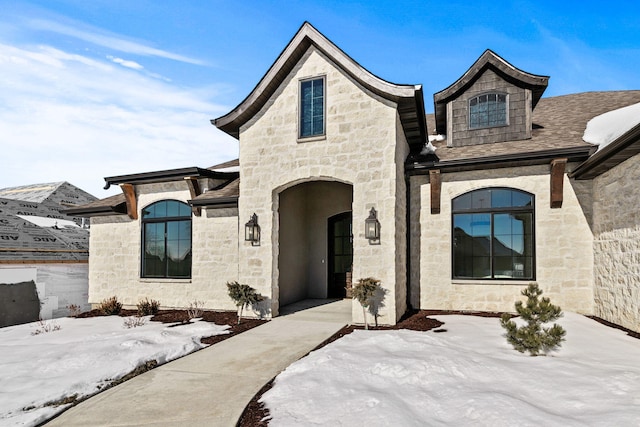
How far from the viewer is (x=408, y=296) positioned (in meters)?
10.6

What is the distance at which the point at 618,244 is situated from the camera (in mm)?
8141

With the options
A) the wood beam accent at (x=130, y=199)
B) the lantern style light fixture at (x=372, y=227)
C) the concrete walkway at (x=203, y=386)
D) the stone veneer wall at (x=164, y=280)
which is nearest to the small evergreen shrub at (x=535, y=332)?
the lantern style light fixture at (x=372, y=227)

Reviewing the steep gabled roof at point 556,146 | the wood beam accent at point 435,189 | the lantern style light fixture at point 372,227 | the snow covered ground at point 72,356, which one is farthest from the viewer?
the wood beam accent at point 435,189

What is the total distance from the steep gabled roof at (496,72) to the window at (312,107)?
14.2 ft

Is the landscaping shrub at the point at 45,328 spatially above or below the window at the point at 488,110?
below

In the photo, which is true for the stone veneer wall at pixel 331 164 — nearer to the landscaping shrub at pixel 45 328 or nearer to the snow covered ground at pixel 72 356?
the snow covered ground at pixel 72 356

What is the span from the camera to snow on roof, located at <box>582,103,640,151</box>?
27.8 ft

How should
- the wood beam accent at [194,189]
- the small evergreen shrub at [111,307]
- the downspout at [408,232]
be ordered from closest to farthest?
1. the downspout at [408,232]
2. the small evergreen shrub at [111,307]
3. the wood beam accent at [194,189]

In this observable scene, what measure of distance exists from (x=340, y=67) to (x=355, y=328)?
6550 millimetres

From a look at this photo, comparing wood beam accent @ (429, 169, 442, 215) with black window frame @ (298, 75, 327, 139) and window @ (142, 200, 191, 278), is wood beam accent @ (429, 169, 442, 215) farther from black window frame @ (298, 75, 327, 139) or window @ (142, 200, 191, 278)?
window @ (142, 200, 191, 278)

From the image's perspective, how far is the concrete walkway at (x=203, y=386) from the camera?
421 cm

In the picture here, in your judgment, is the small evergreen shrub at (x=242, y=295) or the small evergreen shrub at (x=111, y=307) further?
the small evergreen shrub at (x=111, y=307)

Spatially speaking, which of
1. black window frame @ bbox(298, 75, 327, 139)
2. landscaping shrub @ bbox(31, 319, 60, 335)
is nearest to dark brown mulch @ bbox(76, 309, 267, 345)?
landscaping shrub @ bbox(31, 319, 60, 335)

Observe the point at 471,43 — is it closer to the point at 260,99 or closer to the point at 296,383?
the point at 260,99
